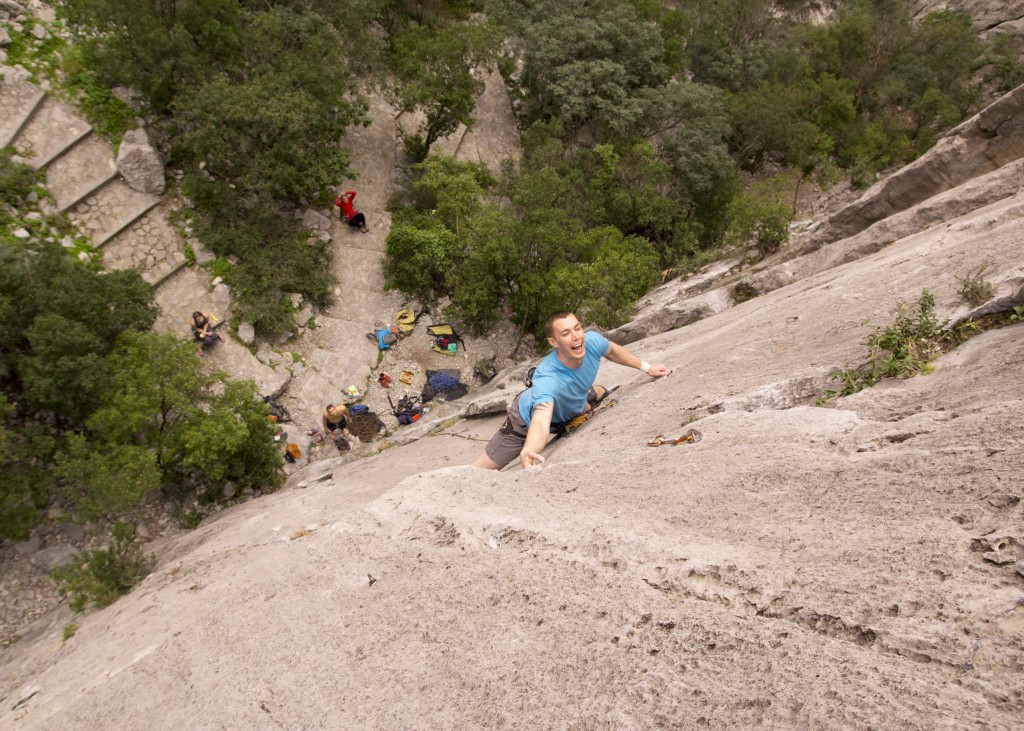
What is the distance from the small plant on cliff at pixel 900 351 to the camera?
4.86 m

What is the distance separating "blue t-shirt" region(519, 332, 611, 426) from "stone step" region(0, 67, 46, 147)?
19.4 m

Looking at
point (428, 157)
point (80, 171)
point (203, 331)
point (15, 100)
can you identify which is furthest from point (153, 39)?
point (428, 157)

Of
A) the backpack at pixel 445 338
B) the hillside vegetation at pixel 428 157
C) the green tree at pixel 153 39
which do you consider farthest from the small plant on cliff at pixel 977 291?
the green tree at pixel 153 39

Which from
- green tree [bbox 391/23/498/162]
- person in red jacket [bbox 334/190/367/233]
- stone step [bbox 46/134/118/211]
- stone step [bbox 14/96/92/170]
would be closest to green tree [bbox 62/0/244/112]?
stone step [bbox 14/96/92/170]

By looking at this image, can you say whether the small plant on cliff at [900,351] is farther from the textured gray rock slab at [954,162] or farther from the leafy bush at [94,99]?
the leafy bush at [94,99]

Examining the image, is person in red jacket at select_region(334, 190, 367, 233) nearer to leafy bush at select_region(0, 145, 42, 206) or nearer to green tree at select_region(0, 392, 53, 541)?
leafy bush at select_region(0, 145, 42, 206)

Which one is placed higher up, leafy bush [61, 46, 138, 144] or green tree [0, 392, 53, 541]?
leafy bush [61, 46, 138, 144]

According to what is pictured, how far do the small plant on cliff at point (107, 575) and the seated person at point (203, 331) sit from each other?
8.13 meters

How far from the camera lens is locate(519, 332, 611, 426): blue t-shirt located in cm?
593

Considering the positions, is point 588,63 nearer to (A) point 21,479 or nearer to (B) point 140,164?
(B) point 140,164

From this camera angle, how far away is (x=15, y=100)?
17516 millimetres

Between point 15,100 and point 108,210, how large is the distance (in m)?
4.07

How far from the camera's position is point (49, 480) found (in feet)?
41.3

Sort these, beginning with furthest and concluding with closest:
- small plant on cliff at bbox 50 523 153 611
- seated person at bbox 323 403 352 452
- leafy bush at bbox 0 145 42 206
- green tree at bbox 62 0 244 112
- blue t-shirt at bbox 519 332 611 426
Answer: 1. green tree at bbox 62 0 244 112
2. seated person at bbox 323 403 352 452
3. leafy bush at bbox 0 145 42 206
4. small plant on cliff at bbox 50 523 153 611
5. blue t-shirt at bbox 519 332 611 426
